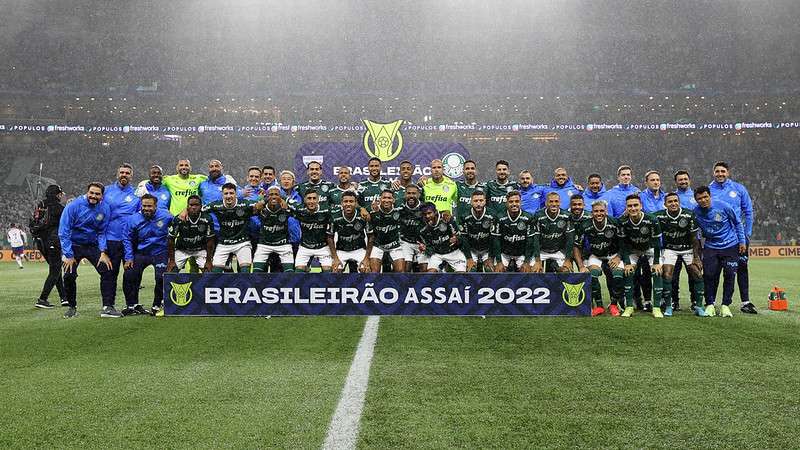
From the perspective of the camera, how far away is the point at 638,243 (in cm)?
836

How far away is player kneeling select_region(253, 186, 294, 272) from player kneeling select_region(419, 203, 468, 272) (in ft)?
6.26

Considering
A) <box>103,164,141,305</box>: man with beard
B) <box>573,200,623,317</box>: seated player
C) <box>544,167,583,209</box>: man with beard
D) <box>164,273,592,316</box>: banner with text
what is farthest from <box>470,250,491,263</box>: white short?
<box>103,164,141,305</box>: man with beard

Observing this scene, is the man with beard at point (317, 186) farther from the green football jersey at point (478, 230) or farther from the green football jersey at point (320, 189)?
the green football jersey at point (478, 230)

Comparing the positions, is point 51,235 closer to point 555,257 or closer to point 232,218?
point 232,218

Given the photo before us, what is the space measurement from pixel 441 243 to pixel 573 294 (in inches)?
80.6

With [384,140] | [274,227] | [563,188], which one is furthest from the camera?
[384,140]

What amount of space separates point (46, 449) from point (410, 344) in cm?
343

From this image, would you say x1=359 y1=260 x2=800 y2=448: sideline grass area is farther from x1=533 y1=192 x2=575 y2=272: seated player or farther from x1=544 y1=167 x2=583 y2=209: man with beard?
x1=544 y1=167 x2=583 y2=209: man with beard

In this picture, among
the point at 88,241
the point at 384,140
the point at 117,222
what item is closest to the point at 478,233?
the point at 117,222

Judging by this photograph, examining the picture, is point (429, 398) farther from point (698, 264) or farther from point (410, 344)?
point (698, 264)

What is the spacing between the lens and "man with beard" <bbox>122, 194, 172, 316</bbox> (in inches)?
335

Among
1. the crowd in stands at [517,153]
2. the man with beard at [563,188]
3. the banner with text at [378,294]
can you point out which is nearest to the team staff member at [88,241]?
the banner with text at [378,294]

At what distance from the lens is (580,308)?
25.1 ft

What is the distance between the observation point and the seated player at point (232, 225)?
8562 millimetres
